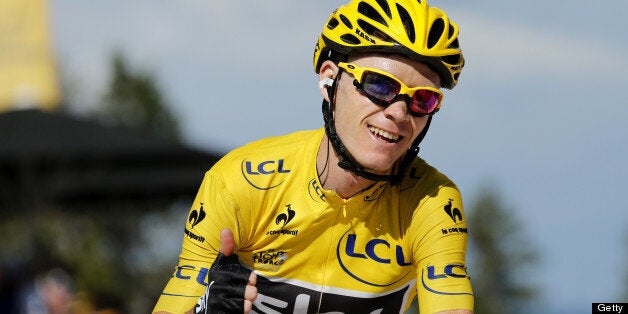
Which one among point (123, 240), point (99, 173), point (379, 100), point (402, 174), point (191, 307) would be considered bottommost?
point (123, 240)

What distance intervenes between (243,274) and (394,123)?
1075 millimetres

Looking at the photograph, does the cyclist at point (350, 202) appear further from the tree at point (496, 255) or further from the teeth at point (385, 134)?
the tree at point (496, 255)

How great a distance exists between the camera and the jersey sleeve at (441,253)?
241 inches

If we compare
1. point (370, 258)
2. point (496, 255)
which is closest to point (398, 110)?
point (370, 258)

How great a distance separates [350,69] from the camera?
629 centimetres

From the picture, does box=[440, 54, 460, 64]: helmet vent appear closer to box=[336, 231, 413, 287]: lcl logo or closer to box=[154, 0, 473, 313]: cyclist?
box=[154, 0, 473, 313]: cyclist

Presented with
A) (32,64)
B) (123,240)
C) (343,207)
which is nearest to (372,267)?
(343,207)

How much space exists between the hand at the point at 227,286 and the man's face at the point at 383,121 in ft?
2.68

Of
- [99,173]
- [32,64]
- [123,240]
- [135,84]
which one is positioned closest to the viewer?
[99,173]

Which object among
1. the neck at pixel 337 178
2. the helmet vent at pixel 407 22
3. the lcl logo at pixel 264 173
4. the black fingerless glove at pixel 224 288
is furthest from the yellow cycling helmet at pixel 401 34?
the black fingerless glove at pixel 224 288

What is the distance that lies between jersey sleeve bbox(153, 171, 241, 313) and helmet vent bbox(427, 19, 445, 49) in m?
1.28

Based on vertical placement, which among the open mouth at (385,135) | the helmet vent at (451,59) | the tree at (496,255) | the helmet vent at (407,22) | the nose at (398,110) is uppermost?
the helmet vent at (407,22)

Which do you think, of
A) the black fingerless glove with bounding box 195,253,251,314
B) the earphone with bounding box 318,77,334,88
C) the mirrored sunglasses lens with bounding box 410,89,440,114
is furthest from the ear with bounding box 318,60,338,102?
the black fingerless glove with bounding box 195,253,251,314

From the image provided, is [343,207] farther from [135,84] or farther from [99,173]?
[135,84]
